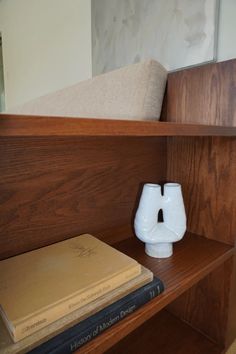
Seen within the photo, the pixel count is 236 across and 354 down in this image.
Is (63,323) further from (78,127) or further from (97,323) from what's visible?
(78,127)

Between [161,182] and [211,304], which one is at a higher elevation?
[161,182]

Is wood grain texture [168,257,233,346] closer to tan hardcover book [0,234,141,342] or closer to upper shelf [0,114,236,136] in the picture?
tan hardcover book [0,234,141,342]

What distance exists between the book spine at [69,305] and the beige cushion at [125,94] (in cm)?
41

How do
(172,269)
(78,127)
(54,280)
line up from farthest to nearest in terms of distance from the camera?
(172,269) < (54,280) < (78,127)

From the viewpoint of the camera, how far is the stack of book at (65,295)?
0.97 ft

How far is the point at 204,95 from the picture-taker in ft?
2.03

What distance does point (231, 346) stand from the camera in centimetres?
68

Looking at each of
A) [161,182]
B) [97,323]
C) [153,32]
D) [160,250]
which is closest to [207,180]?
[161,182]

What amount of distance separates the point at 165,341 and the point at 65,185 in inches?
21.7

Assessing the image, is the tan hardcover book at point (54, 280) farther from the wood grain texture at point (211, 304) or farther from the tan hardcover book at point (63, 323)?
the wood grain texture at point (211, 304)

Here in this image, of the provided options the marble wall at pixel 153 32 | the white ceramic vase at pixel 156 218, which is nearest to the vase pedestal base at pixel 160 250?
the white ceramic vase at pixel 156 218

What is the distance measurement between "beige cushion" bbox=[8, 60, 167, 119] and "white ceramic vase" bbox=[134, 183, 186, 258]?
0.71 ft

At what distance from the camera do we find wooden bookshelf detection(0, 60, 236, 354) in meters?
0.46

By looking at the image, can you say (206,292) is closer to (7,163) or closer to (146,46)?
(7,163)
